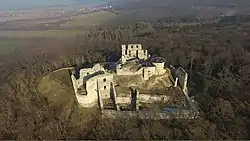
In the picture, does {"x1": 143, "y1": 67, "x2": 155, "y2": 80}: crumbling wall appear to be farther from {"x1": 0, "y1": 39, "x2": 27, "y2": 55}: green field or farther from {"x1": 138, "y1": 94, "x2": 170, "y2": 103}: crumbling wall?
{"x1": 0, "y1": 39, "x2": 27, "y2": 55}: green field

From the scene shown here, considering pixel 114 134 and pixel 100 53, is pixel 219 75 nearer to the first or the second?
pixel 114 134

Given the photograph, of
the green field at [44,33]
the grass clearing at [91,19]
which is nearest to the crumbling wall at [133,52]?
the green field at [44,33]

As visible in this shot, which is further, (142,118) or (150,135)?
(142,118)

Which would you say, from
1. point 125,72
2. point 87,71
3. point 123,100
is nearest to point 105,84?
point 123,100

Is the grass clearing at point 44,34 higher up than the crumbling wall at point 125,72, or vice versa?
the crumbling wall at point 125,72

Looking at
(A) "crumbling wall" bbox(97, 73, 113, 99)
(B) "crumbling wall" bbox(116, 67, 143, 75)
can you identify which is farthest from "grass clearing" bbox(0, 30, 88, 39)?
(A) "crumbling wall" bbox(97, 73, 113, 99)

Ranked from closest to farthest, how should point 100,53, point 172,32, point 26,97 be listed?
point 26,97
point 100,53
point 172,32

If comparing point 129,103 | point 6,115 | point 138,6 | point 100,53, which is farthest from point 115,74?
point 138,6

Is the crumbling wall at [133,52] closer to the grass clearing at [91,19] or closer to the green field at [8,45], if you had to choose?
the green field at [8,45]
